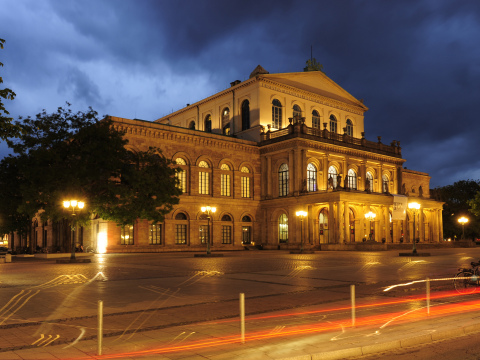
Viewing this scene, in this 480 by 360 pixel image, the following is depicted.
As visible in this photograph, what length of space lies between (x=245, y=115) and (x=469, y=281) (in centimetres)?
4720

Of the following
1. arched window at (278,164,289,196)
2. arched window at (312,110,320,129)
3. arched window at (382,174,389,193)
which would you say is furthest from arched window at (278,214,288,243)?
arched window at (382,174,389,193)

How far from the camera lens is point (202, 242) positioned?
5169 cm

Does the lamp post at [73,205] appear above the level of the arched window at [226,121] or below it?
below

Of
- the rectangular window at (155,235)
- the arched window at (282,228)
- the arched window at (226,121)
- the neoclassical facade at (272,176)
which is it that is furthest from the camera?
the arched window at (226,121)

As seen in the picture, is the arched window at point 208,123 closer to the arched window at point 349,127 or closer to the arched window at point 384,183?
the arched window at point 349,127

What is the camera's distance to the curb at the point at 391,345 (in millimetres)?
7164

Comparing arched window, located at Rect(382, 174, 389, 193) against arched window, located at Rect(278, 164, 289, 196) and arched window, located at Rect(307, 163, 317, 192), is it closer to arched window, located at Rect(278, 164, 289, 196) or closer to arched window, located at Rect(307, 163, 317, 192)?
arched window, located at Rect(307, 163, 317, 192)

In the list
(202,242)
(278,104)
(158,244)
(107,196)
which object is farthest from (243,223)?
(107,196)

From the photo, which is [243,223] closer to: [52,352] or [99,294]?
[99,294]

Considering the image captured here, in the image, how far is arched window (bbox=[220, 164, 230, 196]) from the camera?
2127 inches

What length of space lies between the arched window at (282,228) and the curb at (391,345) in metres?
47.2

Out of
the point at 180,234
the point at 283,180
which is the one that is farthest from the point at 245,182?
the point at 180,234

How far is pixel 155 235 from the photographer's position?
48.0 meters

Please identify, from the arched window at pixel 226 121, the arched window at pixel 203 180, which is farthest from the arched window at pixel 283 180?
the arched window at pixel 226 121
